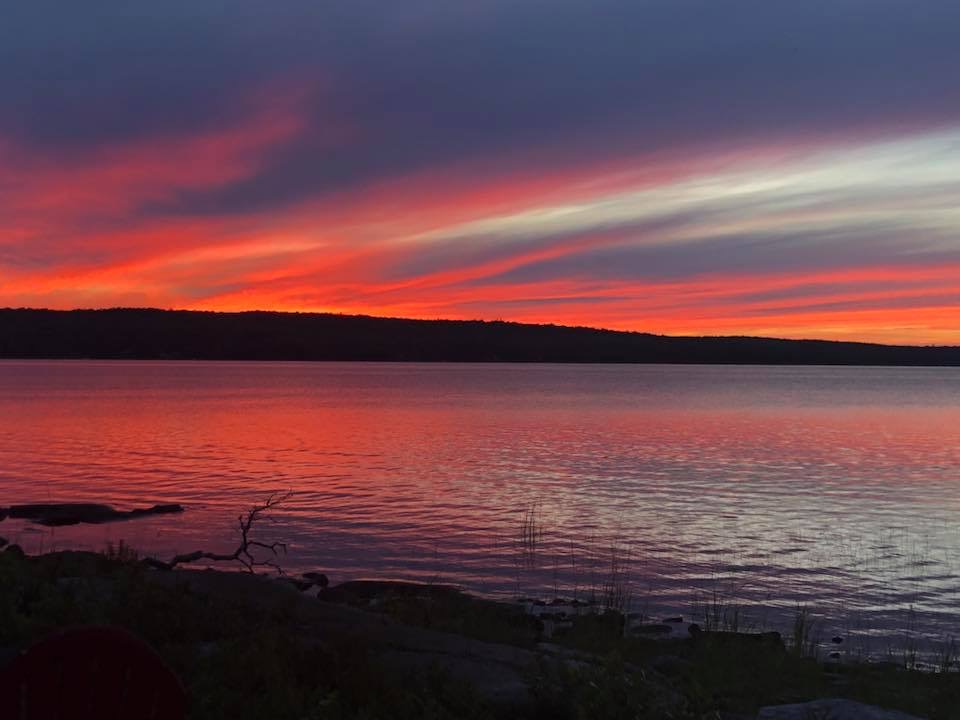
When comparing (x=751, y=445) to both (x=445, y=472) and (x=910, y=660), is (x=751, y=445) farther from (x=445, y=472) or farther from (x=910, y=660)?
(x=910, y=660)

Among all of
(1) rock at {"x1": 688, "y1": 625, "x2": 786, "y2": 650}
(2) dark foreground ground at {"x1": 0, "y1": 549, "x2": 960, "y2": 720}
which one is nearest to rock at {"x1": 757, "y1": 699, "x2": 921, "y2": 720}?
(2) dark foreground ground at {"x1": 0, "y1": 549, "x2": 960, "y2": 720}

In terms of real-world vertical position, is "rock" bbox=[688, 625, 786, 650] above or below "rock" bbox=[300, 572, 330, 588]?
above

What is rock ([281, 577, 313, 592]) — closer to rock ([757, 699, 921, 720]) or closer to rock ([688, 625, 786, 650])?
rock ([688, 625, 786, 650])

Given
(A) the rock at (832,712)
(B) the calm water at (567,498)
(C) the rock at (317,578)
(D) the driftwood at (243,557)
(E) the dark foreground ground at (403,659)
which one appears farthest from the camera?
(B) the calm water at (567,498)

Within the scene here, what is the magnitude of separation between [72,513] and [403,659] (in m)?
22.8

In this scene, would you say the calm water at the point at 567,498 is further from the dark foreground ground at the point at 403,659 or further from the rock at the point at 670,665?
the rock at the point at 670,665

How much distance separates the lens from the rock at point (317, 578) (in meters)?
21.1

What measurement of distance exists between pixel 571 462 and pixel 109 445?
92.9 ft

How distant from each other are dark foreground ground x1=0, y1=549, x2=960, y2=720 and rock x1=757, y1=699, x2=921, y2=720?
0.43 feet

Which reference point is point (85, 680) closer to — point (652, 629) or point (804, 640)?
point (652, 629)

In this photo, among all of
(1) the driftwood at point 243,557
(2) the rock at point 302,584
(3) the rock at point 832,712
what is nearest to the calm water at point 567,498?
(1) the driftwood at point 243,557

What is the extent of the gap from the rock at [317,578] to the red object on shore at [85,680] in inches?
602

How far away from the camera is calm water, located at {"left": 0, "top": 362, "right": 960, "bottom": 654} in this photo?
2242 centimetres

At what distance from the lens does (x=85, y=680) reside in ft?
19.6
